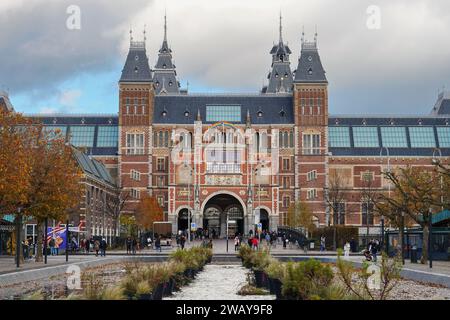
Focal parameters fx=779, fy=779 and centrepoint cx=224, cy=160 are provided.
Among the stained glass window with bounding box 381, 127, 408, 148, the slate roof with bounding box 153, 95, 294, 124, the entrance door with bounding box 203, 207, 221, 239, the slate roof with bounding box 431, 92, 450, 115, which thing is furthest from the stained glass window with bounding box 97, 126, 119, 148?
the slate roof with bounding box 431, 92, 450, 115

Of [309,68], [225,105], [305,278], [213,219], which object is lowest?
[305,278]

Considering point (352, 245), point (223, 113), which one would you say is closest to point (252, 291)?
point (352, 245)

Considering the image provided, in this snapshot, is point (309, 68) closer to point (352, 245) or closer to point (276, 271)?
point (352, 245)

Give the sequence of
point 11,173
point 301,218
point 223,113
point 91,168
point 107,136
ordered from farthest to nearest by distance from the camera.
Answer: point 107,136 → point 223,113 → point 301,218 → point 91,168 → point 11,173

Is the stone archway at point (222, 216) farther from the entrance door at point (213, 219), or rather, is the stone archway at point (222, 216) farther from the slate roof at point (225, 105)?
the slate roof at point (225, 105)

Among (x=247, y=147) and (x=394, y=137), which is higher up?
(x=394, y=137)

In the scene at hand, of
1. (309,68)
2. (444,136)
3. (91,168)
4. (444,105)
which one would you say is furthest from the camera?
(444,105)

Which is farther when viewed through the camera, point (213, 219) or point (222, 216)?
point (213, 219)

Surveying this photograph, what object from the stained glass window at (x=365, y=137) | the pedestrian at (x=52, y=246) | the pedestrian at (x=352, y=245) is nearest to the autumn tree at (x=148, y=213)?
the pedestrian at (x=52, y=246)

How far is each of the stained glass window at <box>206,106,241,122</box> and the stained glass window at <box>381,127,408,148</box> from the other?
19.3 m

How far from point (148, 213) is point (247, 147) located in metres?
16.8

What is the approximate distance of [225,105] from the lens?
332ft

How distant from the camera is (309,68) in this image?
9806 cm

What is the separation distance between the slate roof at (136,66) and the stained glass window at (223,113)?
29.4 ft
